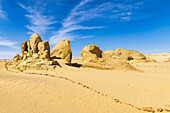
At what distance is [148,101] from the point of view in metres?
5.20

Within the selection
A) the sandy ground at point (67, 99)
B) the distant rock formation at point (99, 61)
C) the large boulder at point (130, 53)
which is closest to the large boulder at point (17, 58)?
the distant rock formation at point (99, 61)

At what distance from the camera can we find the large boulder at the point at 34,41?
1546 centimetres

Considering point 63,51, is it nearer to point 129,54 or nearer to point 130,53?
point 129,54

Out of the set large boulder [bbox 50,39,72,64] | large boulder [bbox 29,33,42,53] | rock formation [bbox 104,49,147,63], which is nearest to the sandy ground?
large boulder [bbox 29,33,42,53]

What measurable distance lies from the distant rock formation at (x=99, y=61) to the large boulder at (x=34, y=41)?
6169 millimetres

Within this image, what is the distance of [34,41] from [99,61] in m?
8.93

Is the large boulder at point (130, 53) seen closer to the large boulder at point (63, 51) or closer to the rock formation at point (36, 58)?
the large boulder at point (63, 51)

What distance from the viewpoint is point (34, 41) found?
15.9 m

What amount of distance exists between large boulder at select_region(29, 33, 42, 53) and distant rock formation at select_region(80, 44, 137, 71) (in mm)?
6169

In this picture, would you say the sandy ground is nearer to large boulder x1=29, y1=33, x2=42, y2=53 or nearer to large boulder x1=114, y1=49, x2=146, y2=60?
large boulder x1=29, y1=33, x2=42, y2=53

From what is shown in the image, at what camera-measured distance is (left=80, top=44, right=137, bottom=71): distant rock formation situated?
12.9 meters

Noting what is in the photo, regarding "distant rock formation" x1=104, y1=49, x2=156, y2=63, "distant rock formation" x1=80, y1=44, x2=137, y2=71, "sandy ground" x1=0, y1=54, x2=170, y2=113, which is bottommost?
"sandy ground" x1=0, y1=54, x2=170, y2=113

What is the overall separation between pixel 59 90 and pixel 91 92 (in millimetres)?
1413

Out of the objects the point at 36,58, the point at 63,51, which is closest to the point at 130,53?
the point at 63,51
